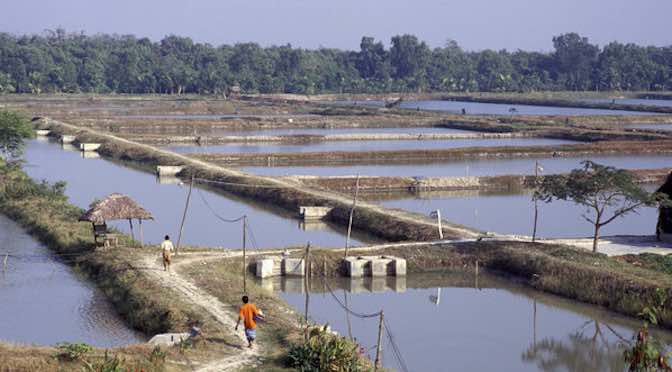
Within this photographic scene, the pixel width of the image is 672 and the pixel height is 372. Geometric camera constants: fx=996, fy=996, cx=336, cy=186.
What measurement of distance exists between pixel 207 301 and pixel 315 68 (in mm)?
89783

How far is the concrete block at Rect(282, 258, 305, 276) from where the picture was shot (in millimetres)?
17531

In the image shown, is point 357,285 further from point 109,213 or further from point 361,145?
point 361,145

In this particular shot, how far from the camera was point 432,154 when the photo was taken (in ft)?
121

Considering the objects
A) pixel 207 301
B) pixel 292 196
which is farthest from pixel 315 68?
pixel 207 301

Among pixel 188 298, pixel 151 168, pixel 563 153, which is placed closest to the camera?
pixel 188 298

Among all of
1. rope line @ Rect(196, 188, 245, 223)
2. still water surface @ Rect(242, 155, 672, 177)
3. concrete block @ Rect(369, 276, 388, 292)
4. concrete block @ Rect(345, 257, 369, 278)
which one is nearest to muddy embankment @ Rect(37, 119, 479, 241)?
rope line @ Rect(196, 188, 245, 223)

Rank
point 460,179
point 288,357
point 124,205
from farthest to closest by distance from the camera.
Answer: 1. point 460,179
2. point 124,205
3. point 288,357

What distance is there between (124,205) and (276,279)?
312 centimetres

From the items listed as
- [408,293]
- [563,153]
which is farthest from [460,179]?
[408,293]

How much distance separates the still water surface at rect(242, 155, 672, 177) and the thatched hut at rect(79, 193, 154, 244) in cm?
1317

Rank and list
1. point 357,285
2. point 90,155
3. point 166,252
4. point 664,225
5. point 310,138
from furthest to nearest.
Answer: point 310,138
point 90,155
point 664,225
point 357,285
point 166,252

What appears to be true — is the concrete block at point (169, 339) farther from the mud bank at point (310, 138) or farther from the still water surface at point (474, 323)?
the mud bank at point (310, 138)

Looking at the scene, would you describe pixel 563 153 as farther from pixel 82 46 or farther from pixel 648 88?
pixel 82 46

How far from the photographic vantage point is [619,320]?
14.8 meters
